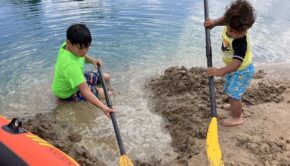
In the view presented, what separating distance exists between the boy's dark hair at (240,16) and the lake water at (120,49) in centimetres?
148

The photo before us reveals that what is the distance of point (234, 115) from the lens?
4082 millimetres

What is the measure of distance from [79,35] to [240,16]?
167cm

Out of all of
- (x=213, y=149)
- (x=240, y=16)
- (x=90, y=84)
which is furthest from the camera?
(x=90, y=84)

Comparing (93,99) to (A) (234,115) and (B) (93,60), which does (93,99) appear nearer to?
(B) (93,60)

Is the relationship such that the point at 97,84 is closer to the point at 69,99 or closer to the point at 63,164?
the point at 69,99

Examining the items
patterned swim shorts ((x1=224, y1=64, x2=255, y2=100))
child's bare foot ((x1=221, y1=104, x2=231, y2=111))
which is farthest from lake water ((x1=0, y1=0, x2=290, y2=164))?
patterned swim shorts ((x1=224, y1=64, x2=255, y2=100))

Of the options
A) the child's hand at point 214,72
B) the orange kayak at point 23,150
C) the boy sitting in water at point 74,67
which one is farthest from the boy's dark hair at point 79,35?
the child's hand at point 214,72

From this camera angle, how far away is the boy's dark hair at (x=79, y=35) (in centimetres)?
380

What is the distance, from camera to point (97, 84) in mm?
5332

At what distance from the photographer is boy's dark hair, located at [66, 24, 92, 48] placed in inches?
150

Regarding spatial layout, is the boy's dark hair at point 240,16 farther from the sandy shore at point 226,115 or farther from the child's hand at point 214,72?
the sandy shore at point 226,115

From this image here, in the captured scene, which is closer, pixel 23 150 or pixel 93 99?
pixel 23 150

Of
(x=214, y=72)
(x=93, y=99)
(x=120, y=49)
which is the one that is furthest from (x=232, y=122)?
(x=120, y=49)

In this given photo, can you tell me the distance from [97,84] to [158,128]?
145cm
